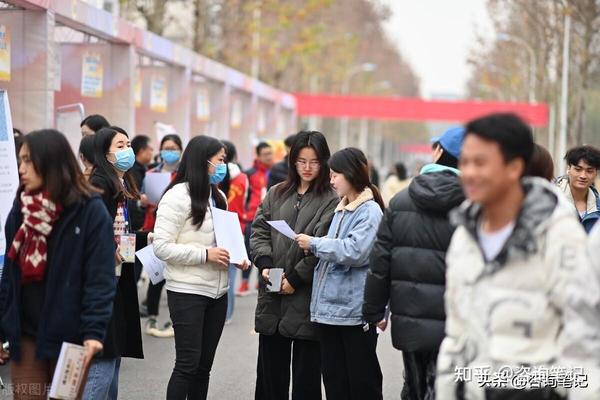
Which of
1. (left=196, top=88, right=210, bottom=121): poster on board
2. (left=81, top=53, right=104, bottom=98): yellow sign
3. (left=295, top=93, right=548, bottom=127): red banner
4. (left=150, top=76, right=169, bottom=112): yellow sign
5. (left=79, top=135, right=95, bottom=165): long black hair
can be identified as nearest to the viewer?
(left=79, top=135, right=95, bottom=165): long black hair

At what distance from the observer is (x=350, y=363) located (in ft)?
21.5

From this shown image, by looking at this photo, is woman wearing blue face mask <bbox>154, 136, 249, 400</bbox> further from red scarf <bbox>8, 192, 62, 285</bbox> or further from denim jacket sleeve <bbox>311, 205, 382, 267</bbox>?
red scarf <bbox>8, 192, 62, 285</bbox>

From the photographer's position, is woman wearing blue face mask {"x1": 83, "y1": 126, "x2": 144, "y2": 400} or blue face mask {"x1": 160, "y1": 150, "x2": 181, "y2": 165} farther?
blue face mask {"x1": 160, "y1": 150, "x2": 181, "y2": 165}

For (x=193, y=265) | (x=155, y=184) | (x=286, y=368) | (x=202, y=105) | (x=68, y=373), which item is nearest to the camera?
(x=68, y=373)

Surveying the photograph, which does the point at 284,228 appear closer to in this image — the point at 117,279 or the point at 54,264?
the point at 117,279

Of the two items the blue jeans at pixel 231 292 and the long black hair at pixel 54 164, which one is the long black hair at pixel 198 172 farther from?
the blue jeans at pixel 231 292

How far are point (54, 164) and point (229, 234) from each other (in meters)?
1.96

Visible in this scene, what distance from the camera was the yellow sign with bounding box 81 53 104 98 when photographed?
14047 millimetres

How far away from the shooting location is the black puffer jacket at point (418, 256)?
17.7 ft

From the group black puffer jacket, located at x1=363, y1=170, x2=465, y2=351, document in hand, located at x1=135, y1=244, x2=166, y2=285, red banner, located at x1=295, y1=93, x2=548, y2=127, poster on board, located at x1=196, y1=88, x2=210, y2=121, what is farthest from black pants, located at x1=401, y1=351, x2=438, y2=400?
red banner, located at x1=295, y1=93, x2=548, y2=127

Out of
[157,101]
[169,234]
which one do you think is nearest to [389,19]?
[157,101]

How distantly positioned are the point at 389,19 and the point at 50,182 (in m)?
62.7

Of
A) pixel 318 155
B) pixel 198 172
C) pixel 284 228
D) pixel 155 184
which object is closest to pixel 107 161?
pixel 198 172

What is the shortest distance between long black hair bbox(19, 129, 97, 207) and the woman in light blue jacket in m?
1.86
